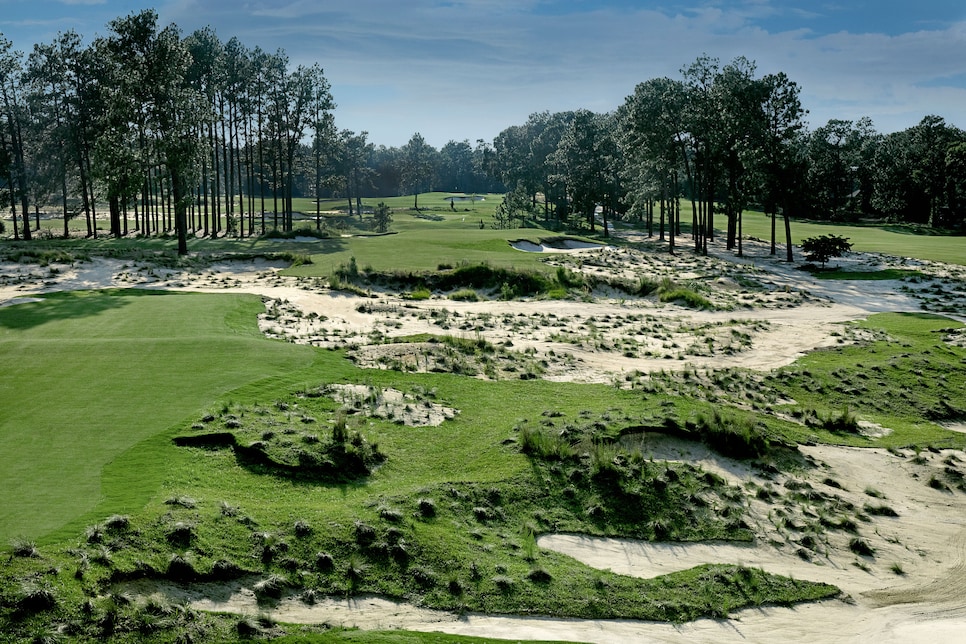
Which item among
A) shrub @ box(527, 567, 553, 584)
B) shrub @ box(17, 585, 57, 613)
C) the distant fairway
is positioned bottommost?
shrub @ box(527, 567, 553, 584)

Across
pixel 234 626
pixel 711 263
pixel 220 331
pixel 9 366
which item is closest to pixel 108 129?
pixel 220 331

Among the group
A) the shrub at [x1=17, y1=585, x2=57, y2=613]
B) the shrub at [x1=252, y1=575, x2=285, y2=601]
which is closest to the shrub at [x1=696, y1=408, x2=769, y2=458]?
the shrub at [x1=252, y1=575, x2=285, y2=601]

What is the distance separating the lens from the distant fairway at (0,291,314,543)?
1110cm

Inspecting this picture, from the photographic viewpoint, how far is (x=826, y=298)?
42.5m

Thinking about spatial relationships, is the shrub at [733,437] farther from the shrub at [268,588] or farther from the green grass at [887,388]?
the shrub at [268,588]

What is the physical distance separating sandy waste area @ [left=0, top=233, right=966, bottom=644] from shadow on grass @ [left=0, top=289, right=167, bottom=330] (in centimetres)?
222

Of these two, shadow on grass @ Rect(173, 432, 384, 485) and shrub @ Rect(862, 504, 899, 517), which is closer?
shadow on grass @ Rect(173, 432, 384, 485)

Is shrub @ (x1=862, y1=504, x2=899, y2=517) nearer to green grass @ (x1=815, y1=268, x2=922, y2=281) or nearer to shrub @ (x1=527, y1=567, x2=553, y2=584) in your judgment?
shrub @ (x1=527, y1=567, x2=553, y2=584)

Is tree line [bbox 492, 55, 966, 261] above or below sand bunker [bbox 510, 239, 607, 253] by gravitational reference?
above

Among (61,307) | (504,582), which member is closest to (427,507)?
(504,582)

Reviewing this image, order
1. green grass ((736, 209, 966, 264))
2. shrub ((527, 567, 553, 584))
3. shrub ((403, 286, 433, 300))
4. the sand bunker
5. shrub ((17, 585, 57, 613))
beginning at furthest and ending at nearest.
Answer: green grass ((736, 209, 966, 264)), the sand bunker, shrub ((403, 286, 433, 300)), shrub ((527, 567, 553, 584)), shrub ((17, 585, 57, 613))

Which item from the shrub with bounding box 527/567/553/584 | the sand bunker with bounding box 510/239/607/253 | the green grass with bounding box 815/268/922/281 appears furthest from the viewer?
the sand bunker with bounding box 510/239/607/253

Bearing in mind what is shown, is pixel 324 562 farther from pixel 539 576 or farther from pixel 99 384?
pixel 99 384

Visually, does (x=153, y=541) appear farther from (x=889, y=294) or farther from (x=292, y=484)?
(x=889, y=294)
